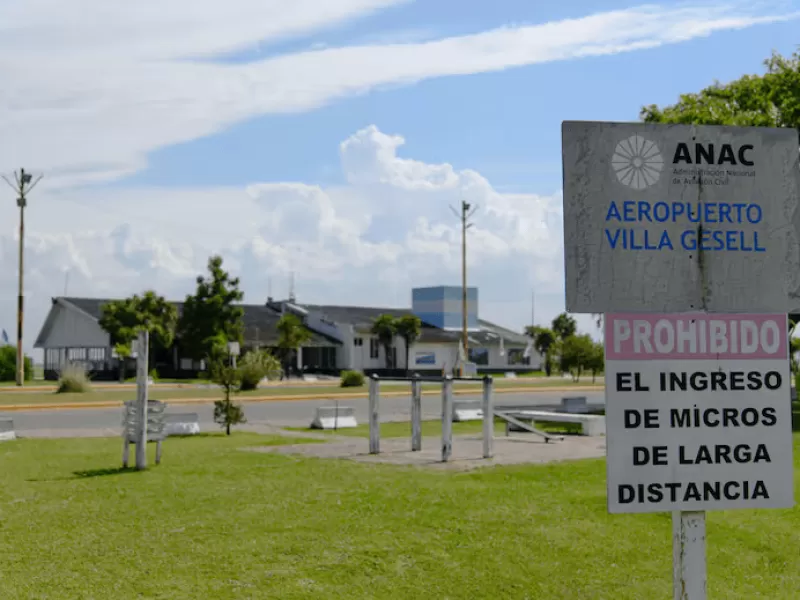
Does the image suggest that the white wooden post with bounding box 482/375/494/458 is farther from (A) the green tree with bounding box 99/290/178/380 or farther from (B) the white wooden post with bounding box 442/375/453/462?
(A) the green tree with bounding box 99/290/178/380

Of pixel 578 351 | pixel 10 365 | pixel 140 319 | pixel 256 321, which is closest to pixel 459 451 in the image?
pixel 578 351

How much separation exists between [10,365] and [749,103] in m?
42.0

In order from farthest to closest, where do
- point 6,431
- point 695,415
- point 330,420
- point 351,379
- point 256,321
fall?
point 256,321 < point 351,379 < point 330,420 < point 6,431 < point 695,415

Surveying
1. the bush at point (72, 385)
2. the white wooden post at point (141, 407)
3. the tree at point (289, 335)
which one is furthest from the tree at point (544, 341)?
the white wooden post at point (141, 407)

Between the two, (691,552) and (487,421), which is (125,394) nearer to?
(487,421)

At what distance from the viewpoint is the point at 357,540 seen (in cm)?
840

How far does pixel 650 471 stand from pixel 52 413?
84.5 ft

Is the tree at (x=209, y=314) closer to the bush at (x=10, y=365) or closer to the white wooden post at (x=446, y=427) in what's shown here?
the bush at (x=10, y=365)

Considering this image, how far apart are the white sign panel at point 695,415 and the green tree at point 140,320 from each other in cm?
5083

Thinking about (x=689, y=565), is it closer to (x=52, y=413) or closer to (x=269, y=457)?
(x=269, y=457)

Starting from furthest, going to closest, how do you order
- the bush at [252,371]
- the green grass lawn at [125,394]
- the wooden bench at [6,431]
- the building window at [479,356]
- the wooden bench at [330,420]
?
the building window at [479,356]
the bush at [252,371]
the green grass lawn at [125,394]
the wooden bench at [330,420]
the wooden bench at [6,431]

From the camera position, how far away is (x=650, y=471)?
4.57 m

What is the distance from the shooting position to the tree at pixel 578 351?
5238 centimetres

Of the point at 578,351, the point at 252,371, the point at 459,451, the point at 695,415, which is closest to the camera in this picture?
the point at 695,415
